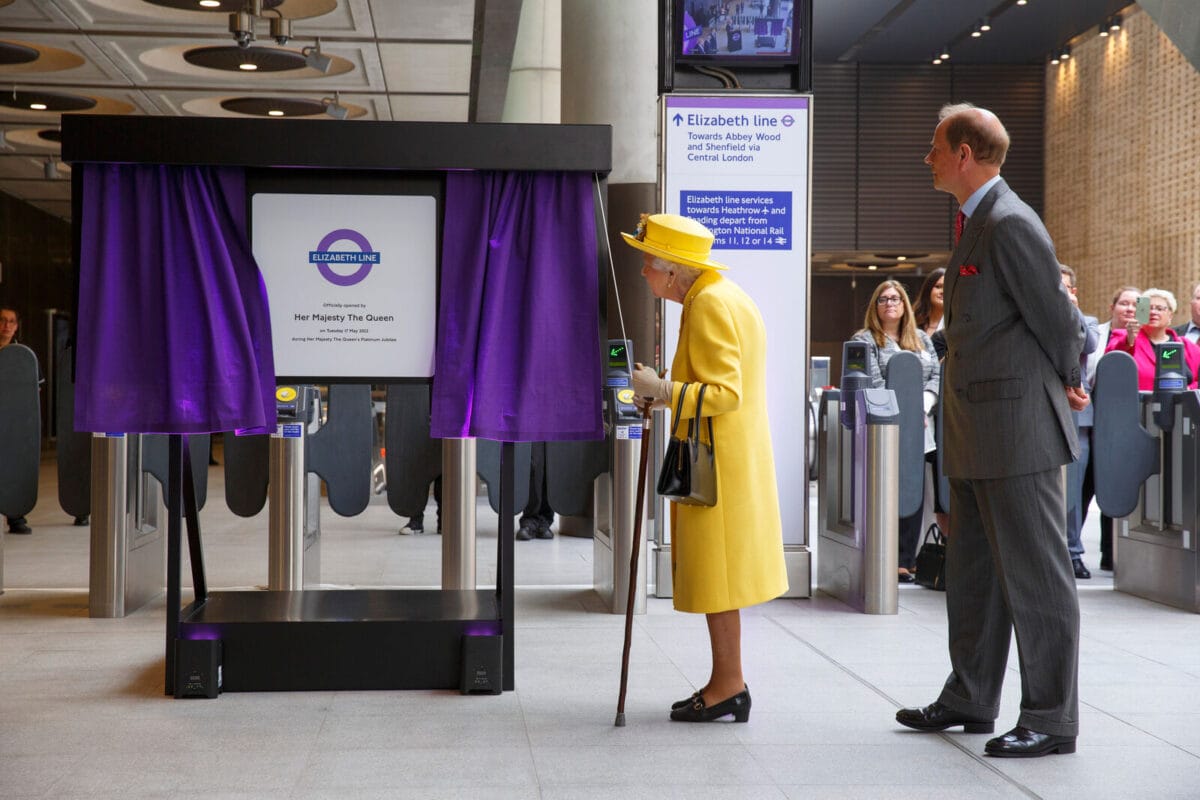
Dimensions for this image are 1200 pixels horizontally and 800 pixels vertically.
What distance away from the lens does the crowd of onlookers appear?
641cm

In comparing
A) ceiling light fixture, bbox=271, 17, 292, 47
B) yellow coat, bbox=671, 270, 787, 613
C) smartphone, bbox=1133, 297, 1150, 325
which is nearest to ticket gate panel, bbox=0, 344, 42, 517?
yellow coat, bbox=671, 270, 787, 613

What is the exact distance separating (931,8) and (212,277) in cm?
1364

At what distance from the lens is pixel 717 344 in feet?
11.4

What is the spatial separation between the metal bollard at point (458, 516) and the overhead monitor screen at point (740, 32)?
7.24ft

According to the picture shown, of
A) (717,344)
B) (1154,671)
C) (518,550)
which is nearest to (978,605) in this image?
(717,344)

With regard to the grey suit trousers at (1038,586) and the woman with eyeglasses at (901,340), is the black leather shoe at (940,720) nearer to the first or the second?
the grey suit trousers at (1038,586)

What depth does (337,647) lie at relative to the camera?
4.02 meters

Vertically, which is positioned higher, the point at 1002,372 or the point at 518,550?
the point at 1002,372

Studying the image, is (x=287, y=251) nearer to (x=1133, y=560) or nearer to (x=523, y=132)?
(x=523, y=132)

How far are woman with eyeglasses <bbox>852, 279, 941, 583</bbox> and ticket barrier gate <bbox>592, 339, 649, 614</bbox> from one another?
1335 millimetres

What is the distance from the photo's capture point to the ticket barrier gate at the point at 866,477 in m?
5.63

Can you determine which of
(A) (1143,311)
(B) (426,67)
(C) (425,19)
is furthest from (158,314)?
(B) (426,67)

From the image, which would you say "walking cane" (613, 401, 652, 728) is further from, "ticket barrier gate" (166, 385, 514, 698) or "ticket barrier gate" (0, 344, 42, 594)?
"ticket barrier gate" (0, 344, 42, 594)

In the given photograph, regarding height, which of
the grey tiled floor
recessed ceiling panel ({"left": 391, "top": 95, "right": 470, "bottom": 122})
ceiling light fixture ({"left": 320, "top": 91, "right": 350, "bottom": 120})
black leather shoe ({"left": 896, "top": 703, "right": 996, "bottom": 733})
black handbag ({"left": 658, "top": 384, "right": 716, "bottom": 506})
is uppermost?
recessed ceiling panel ({"left": 391, "top": 95, "right": 470, "bottom": 122})
